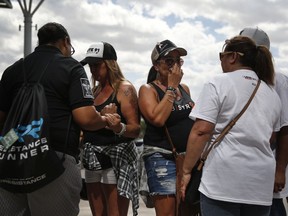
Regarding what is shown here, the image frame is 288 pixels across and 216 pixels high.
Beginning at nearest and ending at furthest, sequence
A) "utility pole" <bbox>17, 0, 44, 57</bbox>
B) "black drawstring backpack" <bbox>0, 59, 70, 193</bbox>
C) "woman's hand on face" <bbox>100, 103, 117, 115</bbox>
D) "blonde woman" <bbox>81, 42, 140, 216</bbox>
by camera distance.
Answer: "black drawstring backpack" <bbox>0, 59, 70, 193</bbox> → "woman's hand on face" <bbox>100, 103, 117, 115</bbox> → "blonde woman" <bbox>81, 42, 140, 216</bbox> → "utility pole" <bbox>17, 0, 44, 57</bbox>

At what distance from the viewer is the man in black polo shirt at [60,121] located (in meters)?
2.99

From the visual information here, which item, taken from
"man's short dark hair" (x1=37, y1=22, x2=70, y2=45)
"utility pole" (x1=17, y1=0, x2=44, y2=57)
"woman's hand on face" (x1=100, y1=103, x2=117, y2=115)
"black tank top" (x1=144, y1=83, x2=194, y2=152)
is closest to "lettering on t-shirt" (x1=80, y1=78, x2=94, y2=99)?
"man's short dark hair" (x1=37, y1=22, x2=70, y2=45)

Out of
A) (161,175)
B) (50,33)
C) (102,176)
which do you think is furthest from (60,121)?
(102,176)

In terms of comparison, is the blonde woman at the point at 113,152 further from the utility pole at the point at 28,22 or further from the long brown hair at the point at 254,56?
the utility pole at the point at 28,22

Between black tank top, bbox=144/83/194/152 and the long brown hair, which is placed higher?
the long brown hair

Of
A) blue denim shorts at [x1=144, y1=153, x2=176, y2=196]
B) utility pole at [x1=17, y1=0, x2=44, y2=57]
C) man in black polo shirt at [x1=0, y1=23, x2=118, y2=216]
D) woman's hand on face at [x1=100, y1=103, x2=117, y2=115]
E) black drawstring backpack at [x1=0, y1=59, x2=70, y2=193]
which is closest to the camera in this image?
black drawstring backpack at [x1=0, y1=59, x2=70, y2=193]

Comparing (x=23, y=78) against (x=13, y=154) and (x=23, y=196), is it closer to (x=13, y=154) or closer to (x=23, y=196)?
(x=13, y=154)

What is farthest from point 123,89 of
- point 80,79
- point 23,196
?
point 23,196

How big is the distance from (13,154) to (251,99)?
4.40 ft

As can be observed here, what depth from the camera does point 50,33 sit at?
3250 mm

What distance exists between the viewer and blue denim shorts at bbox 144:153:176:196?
3.77 meters

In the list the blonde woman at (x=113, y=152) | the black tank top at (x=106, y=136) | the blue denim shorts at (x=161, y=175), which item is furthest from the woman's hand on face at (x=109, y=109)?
the blue denim shorts at (x=161, y=175)

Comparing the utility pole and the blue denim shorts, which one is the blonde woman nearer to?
the blue denim shorts

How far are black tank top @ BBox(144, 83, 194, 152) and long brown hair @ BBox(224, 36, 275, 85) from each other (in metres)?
0.85
